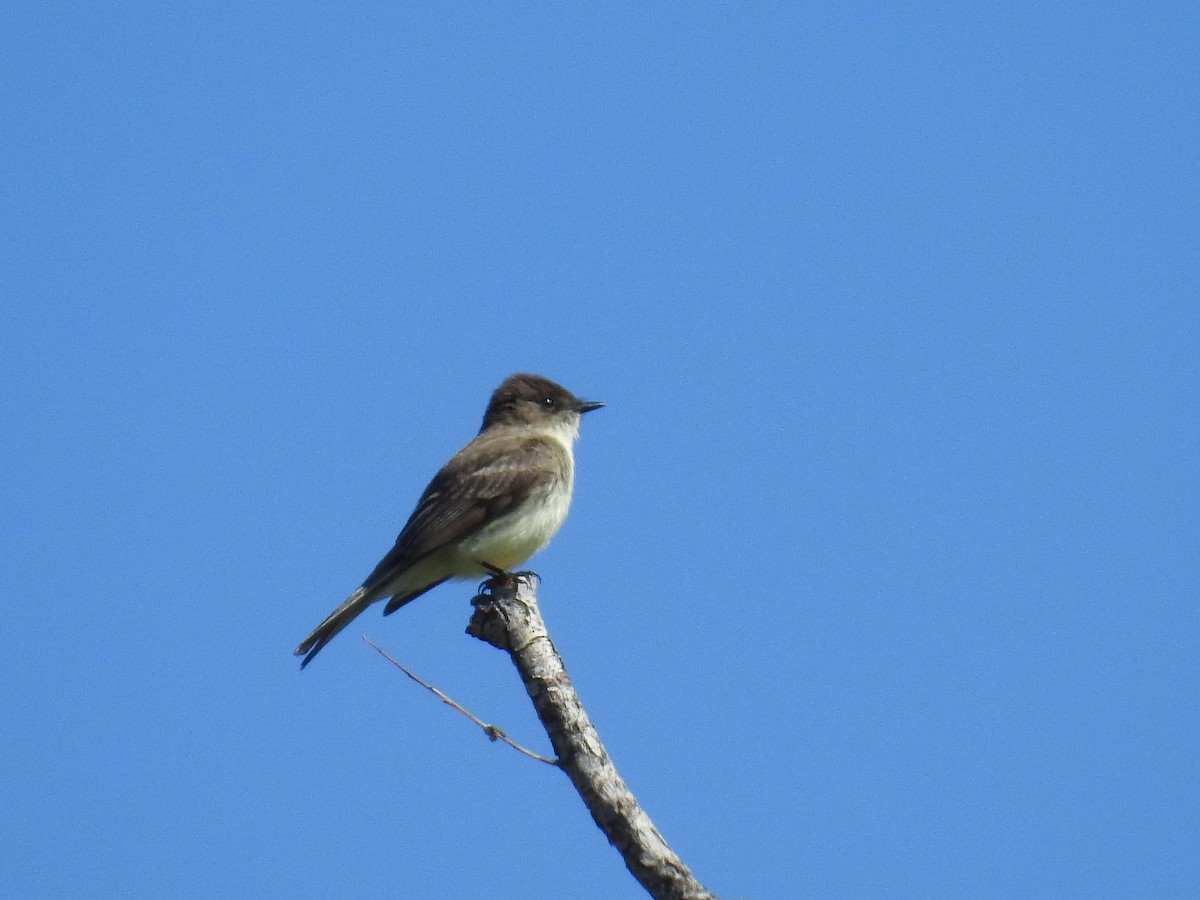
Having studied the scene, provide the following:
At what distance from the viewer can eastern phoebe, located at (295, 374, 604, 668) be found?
30.4 feet

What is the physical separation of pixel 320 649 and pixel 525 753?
347 cm

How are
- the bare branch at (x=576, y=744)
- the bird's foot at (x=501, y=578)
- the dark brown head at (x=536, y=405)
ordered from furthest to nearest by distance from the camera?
the dark brown head at (x=536, y=405)
the bird's foot at (x=501, y=578)
the bare branch at (x=576, y=744)

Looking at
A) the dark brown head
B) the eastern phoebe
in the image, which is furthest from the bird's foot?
the dark brown head

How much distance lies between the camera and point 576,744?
5.90m

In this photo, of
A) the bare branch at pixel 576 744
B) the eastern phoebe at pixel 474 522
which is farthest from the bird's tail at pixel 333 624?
the bare branch at pixel 576 744

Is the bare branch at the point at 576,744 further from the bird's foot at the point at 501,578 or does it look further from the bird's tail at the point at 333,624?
the bird's tail at the point at 333,624

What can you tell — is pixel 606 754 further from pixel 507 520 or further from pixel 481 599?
pixel 507 520

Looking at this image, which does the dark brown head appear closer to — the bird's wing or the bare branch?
the bird's wing

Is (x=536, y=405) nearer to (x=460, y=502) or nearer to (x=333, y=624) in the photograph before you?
(x=460, y=502)

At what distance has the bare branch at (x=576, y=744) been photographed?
5391mm

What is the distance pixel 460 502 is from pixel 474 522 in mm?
236

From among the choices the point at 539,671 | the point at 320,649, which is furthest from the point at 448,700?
the point at 320,649

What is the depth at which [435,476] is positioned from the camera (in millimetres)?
10180

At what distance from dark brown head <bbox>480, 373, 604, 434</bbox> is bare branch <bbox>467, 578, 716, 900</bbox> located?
3.95m
